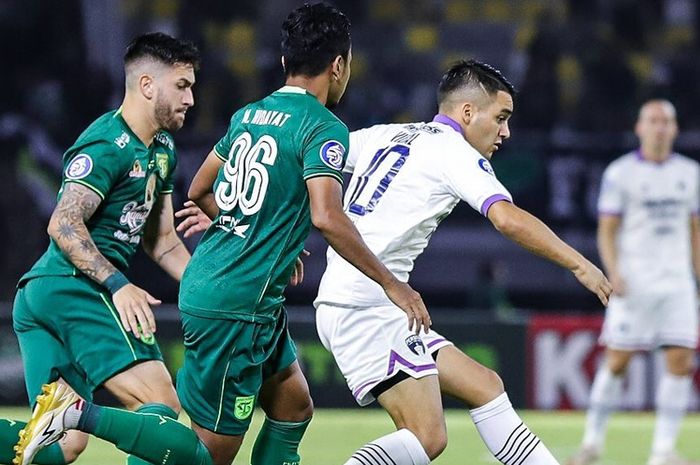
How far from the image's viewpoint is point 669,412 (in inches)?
359

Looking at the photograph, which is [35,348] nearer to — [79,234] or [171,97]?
[79,234]

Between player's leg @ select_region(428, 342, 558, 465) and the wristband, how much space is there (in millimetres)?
1404

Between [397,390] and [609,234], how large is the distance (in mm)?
4394

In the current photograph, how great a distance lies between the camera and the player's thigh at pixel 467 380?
18.8 ft

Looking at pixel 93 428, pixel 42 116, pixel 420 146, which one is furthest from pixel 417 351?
pixel 42 116

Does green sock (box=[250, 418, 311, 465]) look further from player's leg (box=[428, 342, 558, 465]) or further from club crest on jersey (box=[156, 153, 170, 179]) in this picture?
club crest on jersey (box=[156, 153, 170, 179])

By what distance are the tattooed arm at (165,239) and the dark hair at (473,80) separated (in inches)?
53.9

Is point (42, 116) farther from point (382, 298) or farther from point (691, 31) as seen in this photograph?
point (382, 298)

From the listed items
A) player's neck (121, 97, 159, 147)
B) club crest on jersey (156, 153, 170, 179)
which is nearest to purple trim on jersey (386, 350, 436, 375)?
club crest on jersey (156, 153, 170, 179)

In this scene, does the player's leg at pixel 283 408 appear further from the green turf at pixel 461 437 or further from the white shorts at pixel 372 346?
the green turf at pixel 461 437

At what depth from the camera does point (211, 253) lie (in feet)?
17.6

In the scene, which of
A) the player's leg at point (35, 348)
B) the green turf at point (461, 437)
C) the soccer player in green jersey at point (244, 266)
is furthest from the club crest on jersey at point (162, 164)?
the green turf at point (461, 437)

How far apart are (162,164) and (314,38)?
42.9 inches

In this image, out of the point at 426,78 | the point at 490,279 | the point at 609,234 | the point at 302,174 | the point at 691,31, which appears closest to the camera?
the point at 302,174
